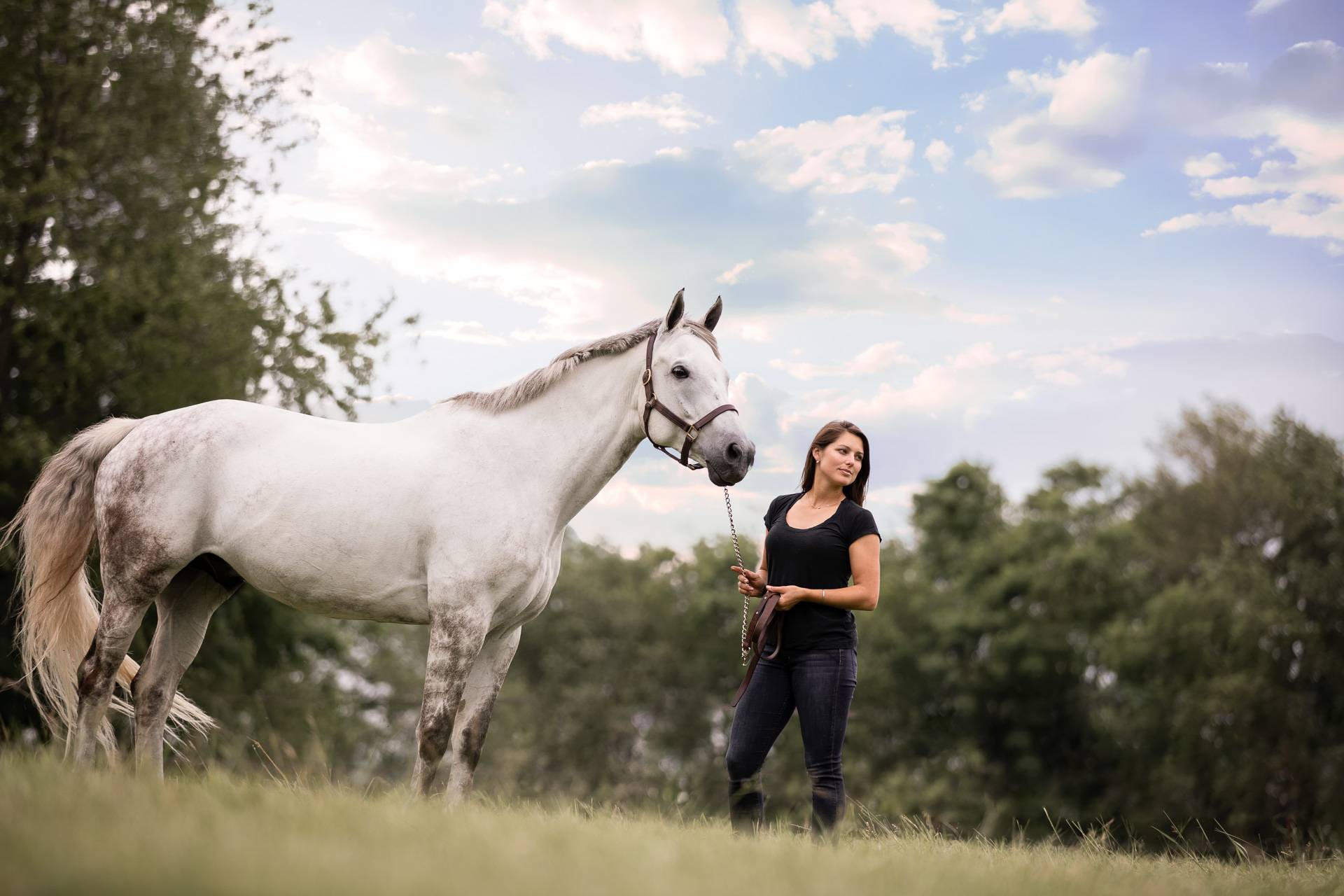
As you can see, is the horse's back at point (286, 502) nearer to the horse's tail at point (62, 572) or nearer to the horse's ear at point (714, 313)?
the horse's tail at point (62, 572)

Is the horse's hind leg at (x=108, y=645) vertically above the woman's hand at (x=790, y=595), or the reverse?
the woman's hand at (x=790, y=595)

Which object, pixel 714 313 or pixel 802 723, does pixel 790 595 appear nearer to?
pixel 802 723

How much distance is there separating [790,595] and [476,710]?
1613mm

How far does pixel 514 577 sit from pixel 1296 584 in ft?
89.1

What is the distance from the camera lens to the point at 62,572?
17.7ft

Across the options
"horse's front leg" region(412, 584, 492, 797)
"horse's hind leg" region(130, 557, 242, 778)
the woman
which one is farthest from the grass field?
"horse's hind leg" region(130, 557, 242, 778)

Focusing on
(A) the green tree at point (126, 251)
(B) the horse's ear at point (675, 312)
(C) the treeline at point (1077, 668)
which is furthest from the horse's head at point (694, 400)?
(C) the treeline at point (1077, 668)

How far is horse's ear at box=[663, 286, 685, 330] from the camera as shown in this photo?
16.1ft

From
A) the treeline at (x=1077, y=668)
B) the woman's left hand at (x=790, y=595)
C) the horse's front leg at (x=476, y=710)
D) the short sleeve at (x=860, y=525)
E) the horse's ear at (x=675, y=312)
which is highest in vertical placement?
the horse's ear at (x=675, y=312)

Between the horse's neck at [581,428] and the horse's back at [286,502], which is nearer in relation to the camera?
the horse's back at [286,502]

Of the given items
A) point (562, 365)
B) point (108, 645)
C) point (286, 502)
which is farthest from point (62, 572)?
point (562, 365)

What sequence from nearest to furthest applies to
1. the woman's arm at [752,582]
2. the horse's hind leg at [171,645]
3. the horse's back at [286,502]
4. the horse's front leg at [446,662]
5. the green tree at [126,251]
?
the horse's front leg at [446,662] → the horse's back at [286,502] → the woman's arm at [752,582] → the horse's hind leg at [171,645] → the green tree at [126,251]

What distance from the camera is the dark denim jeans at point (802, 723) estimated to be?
4664mm

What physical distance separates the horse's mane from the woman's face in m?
0.76
